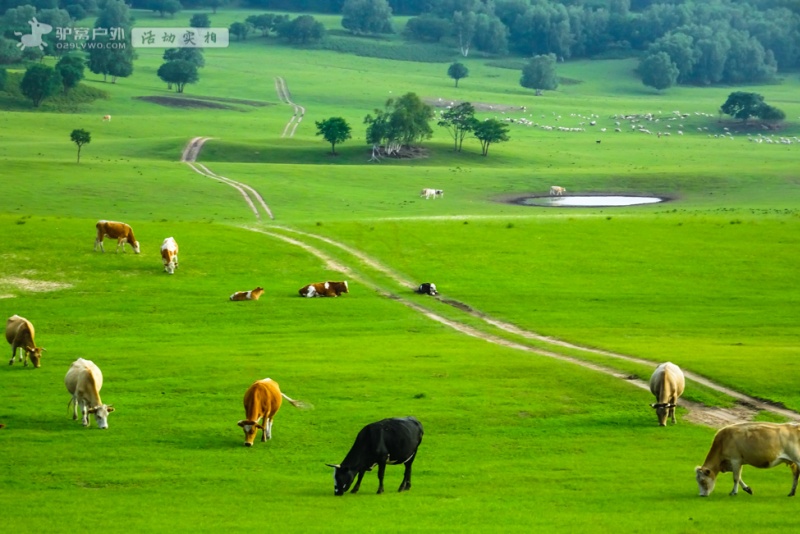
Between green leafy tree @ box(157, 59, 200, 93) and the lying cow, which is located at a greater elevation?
green leafy tree @ box(157, 59, 200, 93)

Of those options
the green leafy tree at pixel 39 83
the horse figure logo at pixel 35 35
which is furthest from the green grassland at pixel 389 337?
the horse figure logo at pixel 35 35

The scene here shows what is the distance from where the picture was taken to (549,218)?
214 ft

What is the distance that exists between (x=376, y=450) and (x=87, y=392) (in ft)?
28.1

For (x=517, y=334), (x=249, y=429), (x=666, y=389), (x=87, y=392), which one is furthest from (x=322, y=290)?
(x=249, y=429)

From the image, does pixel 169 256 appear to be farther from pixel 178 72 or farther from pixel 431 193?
pixel 178 72

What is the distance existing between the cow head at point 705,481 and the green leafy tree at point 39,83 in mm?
122776

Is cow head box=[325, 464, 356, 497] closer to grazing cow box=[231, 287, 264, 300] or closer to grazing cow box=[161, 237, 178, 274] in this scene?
grazing cow box=[231, 287, 264, 300]

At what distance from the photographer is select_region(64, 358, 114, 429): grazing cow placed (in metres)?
24.9

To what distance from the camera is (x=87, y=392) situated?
25453 mm

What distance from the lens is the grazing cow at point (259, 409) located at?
2388 centimetres

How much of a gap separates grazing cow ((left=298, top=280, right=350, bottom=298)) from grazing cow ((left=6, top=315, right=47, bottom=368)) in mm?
13866

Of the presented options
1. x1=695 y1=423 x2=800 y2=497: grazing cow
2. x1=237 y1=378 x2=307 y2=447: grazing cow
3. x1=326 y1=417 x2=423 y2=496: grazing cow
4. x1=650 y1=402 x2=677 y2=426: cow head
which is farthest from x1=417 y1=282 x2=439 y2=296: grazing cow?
x1=695 y1=423 x2=800 y2=497: grazing cow

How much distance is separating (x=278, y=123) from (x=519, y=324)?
9739 centimetres

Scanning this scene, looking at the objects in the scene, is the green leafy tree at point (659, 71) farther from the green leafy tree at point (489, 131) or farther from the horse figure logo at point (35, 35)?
the horse figure logo at point (35, 35)
